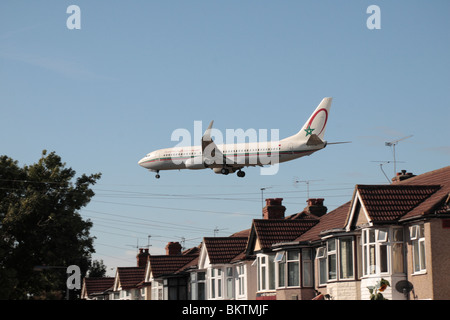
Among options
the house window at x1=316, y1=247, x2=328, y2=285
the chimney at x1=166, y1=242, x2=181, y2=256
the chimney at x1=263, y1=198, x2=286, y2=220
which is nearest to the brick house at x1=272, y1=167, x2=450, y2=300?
the house window at x1=316, y1=247, x2=328, y2=285

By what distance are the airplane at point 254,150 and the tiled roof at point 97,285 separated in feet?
96.7

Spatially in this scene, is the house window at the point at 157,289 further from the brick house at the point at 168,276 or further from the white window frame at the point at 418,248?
the white window frame at the point at 418,248

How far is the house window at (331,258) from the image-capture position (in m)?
35.8

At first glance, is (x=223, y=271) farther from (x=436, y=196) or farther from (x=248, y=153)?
(x=436, y=196)

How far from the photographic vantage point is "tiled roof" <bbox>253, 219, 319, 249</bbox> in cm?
4350

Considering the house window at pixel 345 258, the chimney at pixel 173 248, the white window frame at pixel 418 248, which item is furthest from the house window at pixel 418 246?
the chimney at pixel 173 248

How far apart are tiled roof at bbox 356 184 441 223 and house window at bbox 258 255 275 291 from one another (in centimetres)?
1154

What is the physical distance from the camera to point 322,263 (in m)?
38.7

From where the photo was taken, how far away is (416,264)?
2984 cm

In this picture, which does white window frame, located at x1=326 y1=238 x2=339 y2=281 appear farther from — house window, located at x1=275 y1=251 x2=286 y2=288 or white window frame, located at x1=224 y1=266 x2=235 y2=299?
white window frame, located at x1=224 y1=266 x2=235 y2=299

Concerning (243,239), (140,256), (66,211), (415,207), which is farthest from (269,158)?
(415,207)

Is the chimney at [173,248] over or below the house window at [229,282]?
over
